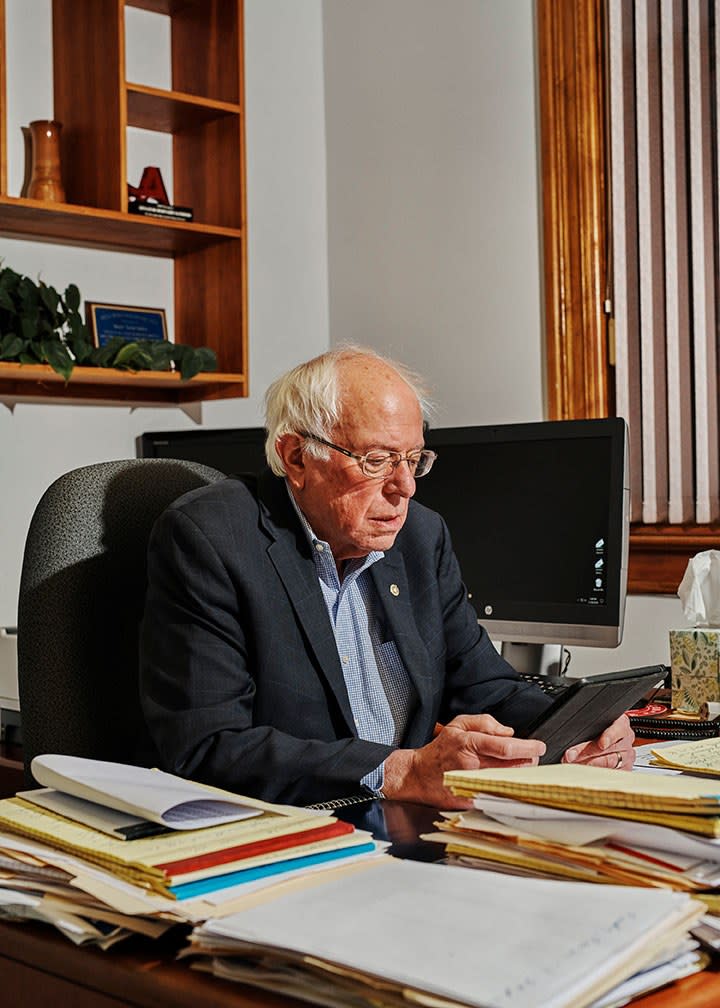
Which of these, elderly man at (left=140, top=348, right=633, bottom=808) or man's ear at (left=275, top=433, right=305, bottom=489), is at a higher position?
man's ear at (left=275, top=433, right=305, bottom=489)

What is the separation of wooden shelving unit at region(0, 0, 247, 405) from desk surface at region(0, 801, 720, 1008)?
2.07 metres

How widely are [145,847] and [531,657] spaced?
1578 millimetres

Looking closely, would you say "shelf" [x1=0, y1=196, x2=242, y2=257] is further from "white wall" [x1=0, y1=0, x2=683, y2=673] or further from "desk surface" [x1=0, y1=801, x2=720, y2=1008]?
"desk surface" [x1=0, y1=801, x2=720, y2=1008]

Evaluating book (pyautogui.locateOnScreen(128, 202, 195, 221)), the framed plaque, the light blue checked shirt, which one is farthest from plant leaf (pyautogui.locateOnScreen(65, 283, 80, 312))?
the light blue checked shirt

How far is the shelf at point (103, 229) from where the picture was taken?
Answer: 3.04 meters

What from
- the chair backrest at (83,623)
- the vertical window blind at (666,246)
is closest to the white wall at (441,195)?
the vertical window blind at (666,246)

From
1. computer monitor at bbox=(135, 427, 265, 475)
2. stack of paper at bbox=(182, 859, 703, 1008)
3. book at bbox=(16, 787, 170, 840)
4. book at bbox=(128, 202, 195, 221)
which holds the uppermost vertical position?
book at bbox=(128, 202, 195, 221)

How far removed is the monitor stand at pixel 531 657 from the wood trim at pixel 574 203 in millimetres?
848

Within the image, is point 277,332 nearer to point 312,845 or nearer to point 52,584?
point 52,584

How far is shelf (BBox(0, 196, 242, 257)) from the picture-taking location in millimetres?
3041

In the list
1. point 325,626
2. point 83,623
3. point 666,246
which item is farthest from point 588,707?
point 666,246

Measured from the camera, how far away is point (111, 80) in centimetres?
315

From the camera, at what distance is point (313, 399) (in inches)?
74.2

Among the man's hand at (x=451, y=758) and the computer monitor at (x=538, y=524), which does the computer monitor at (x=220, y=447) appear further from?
the man's hand at (x=451, y=758)
